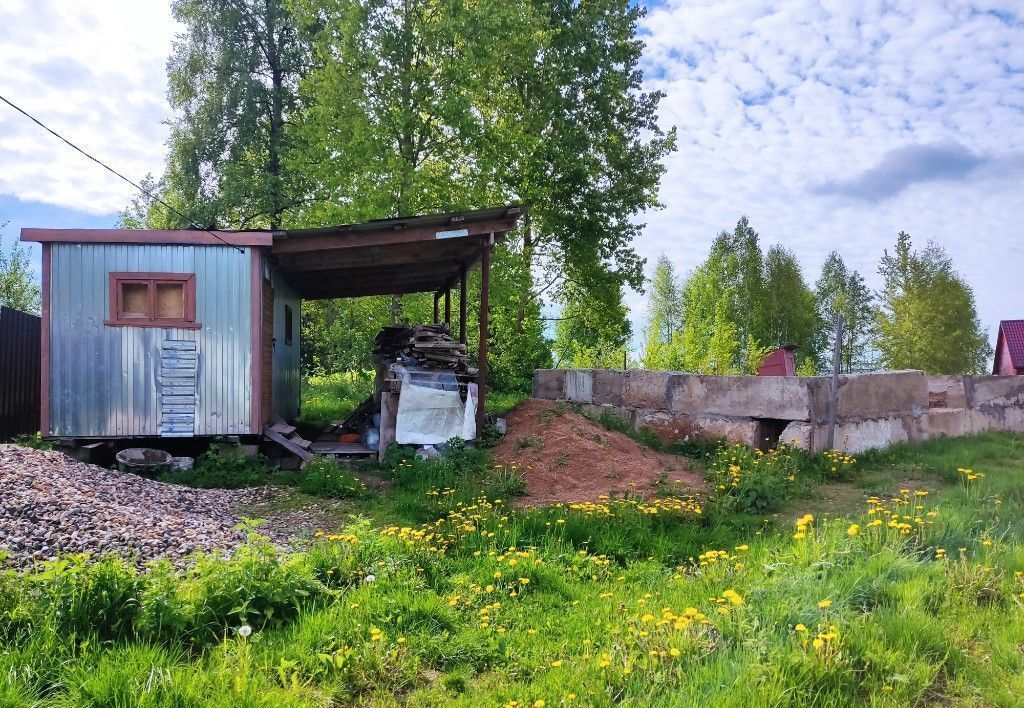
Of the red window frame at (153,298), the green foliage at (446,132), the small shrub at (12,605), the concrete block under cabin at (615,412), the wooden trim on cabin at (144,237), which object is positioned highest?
the green foliage at (446,132)

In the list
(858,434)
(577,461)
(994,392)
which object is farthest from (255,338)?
(994,392)

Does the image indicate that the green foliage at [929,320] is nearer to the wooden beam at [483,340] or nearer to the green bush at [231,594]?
the wooden beam at [483,340]

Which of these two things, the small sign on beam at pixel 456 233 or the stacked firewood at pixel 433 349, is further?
the stacked firewood at pixel 433 349

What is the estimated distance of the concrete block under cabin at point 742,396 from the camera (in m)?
10.2

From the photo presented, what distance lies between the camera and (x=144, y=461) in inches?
362

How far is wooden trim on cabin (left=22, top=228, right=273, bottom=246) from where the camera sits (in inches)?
362

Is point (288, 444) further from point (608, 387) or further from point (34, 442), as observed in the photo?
point (608, 387)

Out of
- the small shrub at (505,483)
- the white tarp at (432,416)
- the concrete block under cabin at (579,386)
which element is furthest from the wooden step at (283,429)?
the concrete block under cabin at (579,386)

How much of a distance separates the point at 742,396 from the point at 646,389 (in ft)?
5.73

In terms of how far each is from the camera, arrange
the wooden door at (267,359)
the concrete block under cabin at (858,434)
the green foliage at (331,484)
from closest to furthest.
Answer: the green foliage at (331,484) → the concrete block under cabin at (858,434) → the wooden door at (267,359)

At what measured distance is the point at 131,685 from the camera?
3.07m

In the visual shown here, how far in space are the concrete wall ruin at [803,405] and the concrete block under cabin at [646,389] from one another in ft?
0.06

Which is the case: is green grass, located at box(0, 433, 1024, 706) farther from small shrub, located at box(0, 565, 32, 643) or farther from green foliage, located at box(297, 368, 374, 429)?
green foliage, located at box(297, 368, 374, 429)

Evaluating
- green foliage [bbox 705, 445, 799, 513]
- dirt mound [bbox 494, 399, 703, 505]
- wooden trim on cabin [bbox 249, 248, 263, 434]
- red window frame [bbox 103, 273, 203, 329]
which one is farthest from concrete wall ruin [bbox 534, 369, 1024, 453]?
red window frame [bbox 103, 273, 203, 329]
